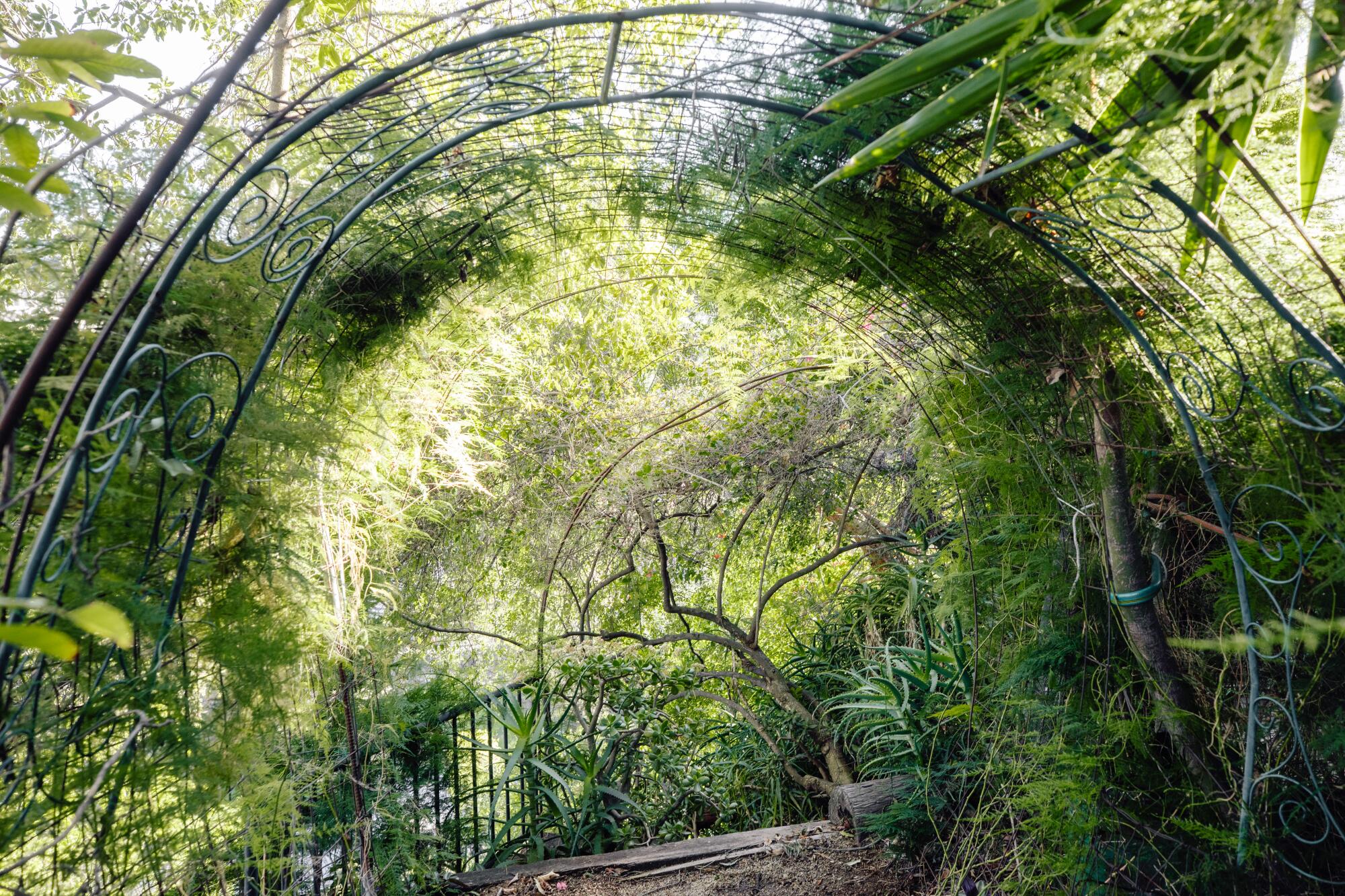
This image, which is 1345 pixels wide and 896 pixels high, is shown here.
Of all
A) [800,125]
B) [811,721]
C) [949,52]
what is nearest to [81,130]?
[949,52]

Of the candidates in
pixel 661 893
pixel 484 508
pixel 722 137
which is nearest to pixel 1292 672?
pixel 722 137

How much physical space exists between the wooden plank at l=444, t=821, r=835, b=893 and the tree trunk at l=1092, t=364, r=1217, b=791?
166 centimetres

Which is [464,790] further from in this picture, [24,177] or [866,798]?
[24,177]

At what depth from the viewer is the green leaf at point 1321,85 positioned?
3.45 ft

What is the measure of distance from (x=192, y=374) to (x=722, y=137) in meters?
1.33

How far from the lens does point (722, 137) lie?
80.7 inches

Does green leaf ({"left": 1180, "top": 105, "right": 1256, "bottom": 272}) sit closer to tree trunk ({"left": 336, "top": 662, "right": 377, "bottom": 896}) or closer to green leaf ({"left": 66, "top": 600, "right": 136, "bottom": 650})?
green leaf ({"left": 66, "top": 600, "right": 136, "bottom": 650})

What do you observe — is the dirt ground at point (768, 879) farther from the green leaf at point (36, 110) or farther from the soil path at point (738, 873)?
the green leaf at point (36, 110)

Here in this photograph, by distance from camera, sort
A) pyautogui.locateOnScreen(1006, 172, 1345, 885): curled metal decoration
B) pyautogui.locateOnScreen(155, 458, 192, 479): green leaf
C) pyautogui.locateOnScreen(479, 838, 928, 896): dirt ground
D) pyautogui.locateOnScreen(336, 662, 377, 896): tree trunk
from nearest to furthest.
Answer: pyautogui.locateOnScreen(155, 458, 192, 479): green leaf → pyautogui.locateOnScreen(1006, 172, 1345, 885): curled metal decoration → pyautogui.locateOnScreen(336, 662, 377, 896): tree trunk → pyautogui.locateOnScreen(479, 838, 928, 896): dirt ground

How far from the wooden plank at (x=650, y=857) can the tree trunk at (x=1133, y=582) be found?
1.66 m

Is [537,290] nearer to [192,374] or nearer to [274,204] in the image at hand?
[274,204]

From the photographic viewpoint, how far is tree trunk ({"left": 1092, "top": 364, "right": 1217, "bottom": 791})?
1.92m

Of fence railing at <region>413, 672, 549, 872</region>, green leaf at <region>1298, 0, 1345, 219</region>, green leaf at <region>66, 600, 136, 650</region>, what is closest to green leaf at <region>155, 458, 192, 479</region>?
green leaf at <region>66, 600, 136, 650</region>

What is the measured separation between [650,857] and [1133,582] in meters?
2.12
